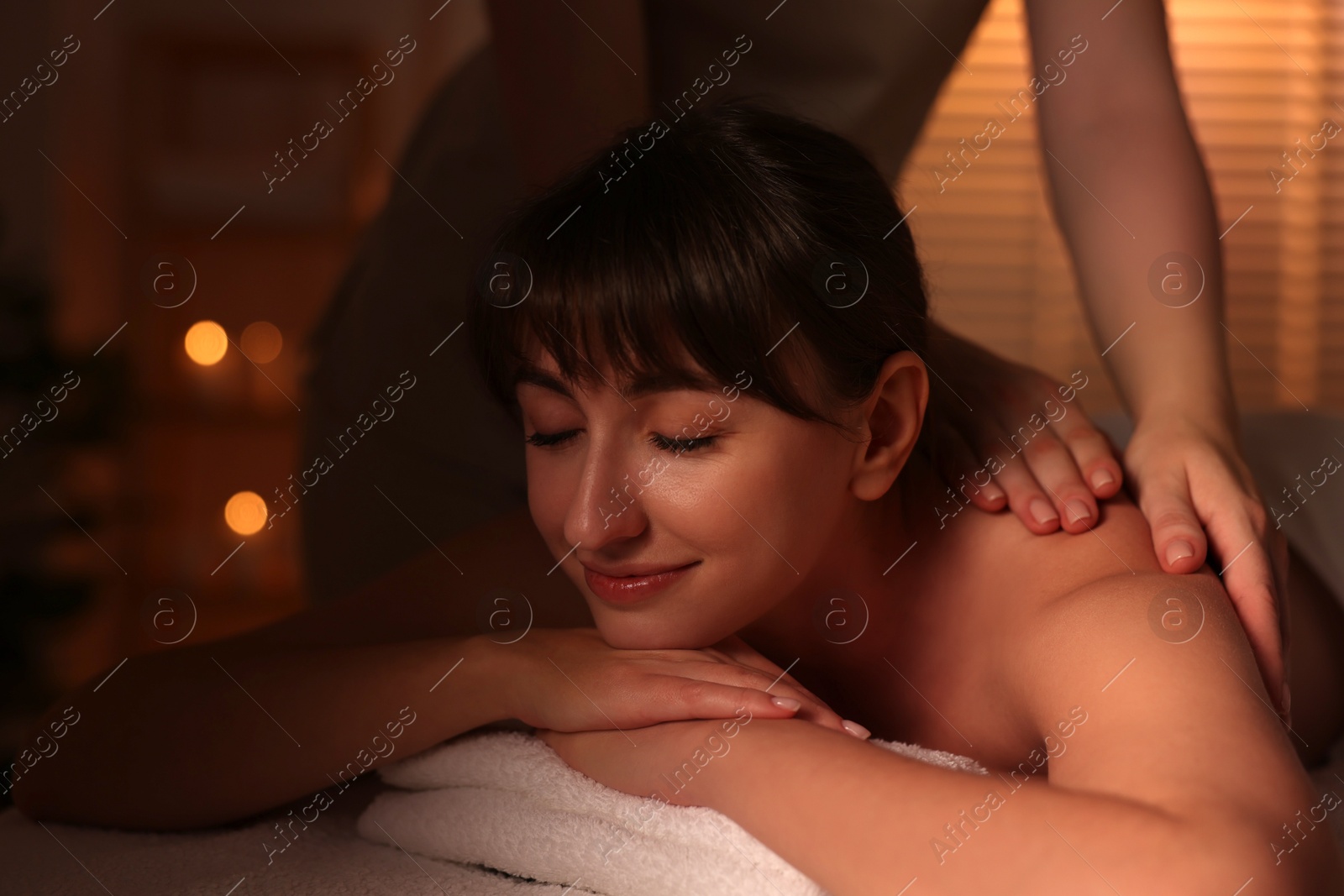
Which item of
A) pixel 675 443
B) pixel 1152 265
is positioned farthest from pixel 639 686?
pixel 1152 265

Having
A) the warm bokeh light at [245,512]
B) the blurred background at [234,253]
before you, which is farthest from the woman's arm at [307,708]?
the warm bokeh light at [245,512]

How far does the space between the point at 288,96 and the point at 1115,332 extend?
81.6 inches

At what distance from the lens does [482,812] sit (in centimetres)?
62

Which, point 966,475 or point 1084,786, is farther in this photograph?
point 966,475

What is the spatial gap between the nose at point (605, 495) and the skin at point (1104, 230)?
0.98 ft

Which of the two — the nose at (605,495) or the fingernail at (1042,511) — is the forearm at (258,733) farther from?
the fingernail at (1042,511)

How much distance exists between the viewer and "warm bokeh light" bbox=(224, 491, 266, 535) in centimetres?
205

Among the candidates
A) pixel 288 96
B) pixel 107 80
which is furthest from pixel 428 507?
pixel 288 96

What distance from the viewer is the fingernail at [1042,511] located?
729mm

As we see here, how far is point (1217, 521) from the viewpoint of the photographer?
2.31ft

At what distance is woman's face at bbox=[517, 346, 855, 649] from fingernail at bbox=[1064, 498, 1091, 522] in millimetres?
170

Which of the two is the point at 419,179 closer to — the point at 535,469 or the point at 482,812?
the point at 535,469

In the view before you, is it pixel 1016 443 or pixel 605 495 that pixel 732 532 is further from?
pixel 1016 443

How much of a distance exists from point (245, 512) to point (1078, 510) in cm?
189
